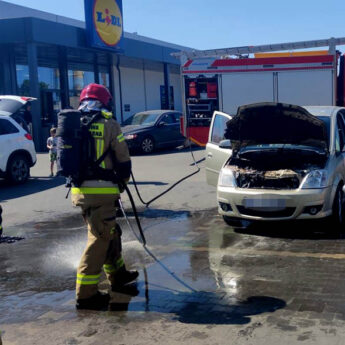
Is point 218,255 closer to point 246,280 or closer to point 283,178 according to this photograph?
point 246,280

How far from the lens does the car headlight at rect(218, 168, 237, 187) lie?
7.38 metres

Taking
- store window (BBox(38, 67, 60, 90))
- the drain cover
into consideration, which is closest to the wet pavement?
the drain cover

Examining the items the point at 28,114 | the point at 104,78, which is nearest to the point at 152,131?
the point at 28,114

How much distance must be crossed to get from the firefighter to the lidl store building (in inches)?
639

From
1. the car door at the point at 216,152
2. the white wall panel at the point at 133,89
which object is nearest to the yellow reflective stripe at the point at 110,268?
the car door at the point at 216,152

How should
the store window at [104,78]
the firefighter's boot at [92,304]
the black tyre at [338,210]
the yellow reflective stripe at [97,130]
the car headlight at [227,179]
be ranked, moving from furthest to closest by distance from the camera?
the store window at [104,78] < the car headlight at [227,179] < the black tyre at [338,210] < the yellow reflective stripe at [97,130] < the firefighter's boot at [92,304]

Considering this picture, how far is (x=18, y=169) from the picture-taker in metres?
13.4

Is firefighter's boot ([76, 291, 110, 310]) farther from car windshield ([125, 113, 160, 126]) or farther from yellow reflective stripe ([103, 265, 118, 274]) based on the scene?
car windshield ([125, 113, 160, 126])

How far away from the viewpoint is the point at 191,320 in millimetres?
4348

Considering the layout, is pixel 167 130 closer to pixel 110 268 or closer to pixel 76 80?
pixel 76 80

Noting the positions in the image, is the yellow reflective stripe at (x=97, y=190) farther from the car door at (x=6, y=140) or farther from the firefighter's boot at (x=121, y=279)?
the car door at (x=6, y=140)

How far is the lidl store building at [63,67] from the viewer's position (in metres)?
20.5

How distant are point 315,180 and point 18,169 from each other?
864 cm

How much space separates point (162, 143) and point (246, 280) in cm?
1513
